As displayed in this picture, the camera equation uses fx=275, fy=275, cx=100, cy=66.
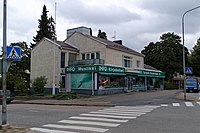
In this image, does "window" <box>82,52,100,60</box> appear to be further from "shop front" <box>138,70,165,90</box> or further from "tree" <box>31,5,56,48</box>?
"tree" <box>31,5,56,48</box>

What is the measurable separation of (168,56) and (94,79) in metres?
34.4

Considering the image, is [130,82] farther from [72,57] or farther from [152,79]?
[152,79]

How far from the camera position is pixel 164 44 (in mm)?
65000

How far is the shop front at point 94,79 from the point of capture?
32281 millimetres

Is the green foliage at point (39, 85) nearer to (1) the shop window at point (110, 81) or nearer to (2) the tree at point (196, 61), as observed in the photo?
(1) the shop window at point (110, 81)

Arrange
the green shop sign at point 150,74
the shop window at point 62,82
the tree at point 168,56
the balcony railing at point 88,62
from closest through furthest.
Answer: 1. the balcony railing at point 88,62
2. the shop window at point 62,82
3. the green shop sign at point 150,74
4. the tree at point 168,56

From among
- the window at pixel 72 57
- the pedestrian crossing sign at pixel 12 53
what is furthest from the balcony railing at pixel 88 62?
the pedestrian crossing sign at pixel 12 53

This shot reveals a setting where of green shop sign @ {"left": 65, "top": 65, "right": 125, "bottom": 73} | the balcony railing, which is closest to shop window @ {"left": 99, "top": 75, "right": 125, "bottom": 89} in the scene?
green shop sign @ {"left": 65, "top": 65, "right": 125, "bottom": 73}

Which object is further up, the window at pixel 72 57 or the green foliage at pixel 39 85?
the window at pixel 72 57

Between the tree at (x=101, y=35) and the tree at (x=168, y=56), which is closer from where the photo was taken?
the tree at (x=168, y=56)

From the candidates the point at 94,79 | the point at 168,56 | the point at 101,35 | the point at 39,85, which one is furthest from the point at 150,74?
the point at 101,35

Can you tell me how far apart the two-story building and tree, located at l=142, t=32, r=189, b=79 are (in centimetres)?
2028

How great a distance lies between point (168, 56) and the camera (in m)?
62.4

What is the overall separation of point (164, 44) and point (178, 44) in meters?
3.63
